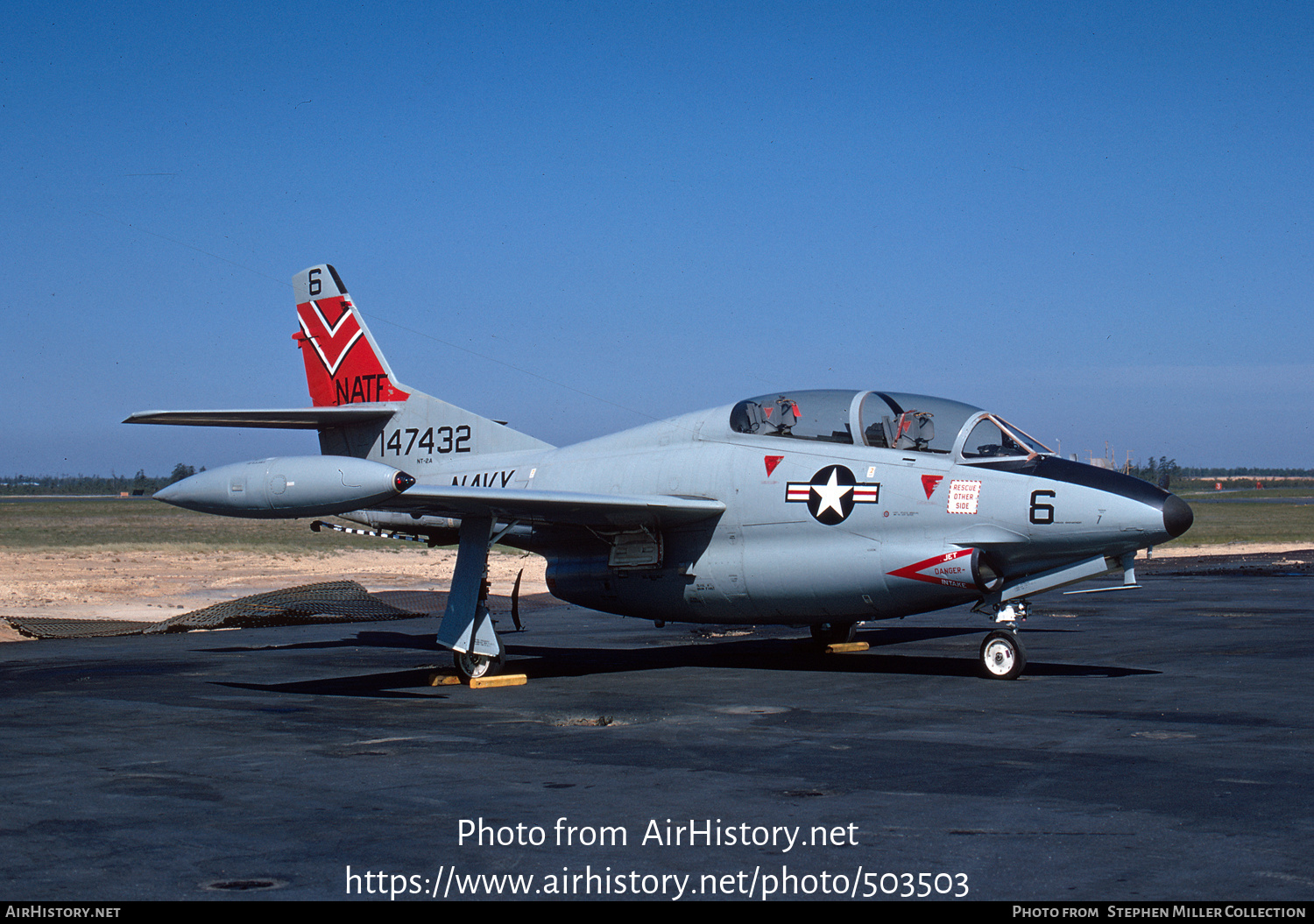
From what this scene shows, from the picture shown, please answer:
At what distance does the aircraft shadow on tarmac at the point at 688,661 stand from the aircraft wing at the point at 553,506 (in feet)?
6.83

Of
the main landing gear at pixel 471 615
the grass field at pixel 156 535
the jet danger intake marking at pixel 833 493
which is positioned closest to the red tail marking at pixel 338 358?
the main landing gear at pixel 471 615

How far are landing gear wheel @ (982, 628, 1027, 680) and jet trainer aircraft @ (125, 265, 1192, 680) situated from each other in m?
0.02

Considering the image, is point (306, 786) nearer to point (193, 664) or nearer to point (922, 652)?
point (193, 664)

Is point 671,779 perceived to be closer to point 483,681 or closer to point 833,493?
point 483,681

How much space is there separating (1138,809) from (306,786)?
18.1ft

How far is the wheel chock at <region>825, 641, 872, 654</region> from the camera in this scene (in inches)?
693

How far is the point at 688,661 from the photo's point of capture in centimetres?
1661

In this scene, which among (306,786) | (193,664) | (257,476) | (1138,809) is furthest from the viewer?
(193,664)

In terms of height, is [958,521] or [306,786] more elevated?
[958,521]

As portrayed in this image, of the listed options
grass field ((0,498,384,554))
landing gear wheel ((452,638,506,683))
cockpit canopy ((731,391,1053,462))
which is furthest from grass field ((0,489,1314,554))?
cockpit canopy ((731,391,1053,462))

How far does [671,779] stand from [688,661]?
27.5 ft

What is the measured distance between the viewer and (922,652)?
17328mm

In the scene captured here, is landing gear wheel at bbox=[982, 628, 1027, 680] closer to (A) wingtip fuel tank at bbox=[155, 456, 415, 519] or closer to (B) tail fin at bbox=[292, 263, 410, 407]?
(A) wingtip fuel tank at bbox=[155, 456, 415, 519]
